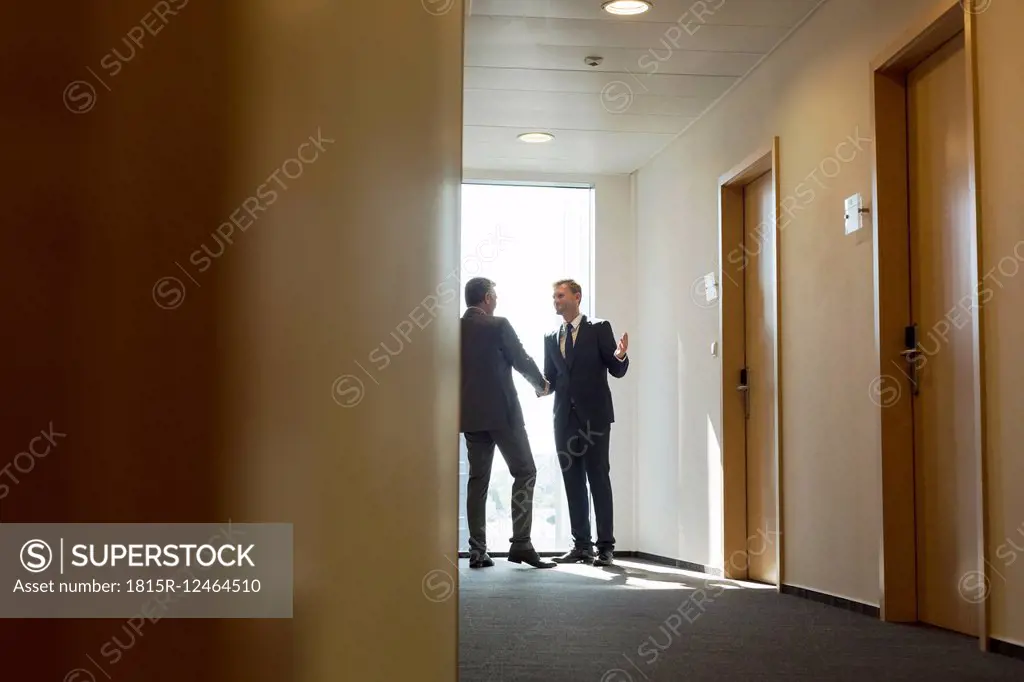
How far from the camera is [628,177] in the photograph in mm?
7352

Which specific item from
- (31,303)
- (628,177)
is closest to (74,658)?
(31,303)

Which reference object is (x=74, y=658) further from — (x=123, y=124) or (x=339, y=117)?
(x=339, y=117)

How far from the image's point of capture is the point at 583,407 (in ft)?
18.5

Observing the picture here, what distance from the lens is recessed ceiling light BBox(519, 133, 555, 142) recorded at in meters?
6.33

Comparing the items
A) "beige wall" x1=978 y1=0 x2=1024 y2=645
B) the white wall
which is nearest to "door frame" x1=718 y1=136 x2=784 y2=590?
the white wall

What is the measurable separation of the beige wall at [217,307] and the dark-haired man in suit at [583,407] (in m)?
4.62

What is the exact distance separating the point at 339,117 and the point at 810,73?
12.7ft

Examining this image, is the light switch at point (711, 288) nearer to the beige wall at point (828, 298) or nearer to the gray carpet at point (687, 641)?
the beige wall at point (828, 298)

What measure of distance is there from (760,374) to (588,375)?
957mm

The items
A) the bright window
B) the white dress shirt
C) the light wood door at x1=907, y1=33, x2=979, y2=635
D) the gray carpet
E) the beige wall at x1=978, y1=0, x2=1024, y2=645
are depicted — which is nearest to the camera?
the gray carpet

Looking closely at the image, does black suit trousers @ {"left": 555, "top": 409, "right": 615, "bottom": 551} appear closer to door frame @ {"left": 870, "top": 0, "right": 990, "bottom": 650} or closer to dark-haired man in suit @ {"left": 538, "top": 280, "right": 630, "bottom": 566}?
dark-haired man in suit @ {"left": 538, "top": 280, "right": 630, "bottom": 566}

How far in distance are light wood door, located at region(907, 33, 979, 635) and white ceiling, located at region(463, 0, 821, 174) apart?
3.33ft

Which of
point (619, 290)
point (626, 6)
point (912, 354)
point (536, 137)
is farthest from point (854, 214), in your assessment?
point (619, 290)

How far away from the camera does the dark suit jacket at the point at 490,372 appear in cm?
533
